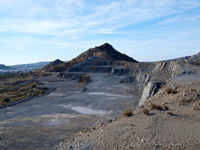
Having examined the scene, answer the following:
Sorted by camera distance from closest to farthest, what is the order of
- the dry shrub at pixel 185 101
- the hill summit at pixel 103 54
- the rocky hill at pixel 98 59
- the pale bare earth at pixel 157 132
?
1. the pale bare earth at pixel 157 132
2. the dry shrub at pixel 185 101
3. the rocky hill at pixel 98 59
4. the hill summit at pixel 103 54

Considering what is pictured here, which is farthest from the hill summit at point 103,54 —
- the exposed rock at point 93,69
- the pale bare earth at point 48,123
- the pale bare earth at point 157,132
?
the pale bare earth at point 157,132

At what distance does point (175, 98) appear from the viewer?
13.1 metres

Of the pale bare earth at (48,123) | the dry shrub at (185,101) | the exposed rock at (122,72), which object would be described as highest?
the exposed rock at (122,72)

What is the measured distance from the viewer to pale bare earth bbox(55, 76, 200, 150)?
8.13 meters

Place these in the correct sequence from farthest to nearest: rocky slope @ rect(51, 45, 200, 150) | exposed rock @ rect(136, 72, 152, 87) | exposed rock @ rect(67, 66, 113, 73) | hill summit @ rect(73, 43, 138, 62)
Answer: hill summit @ rect(73, 43, 138, 62) < exposed rock @ rect(67, 66, 113, 73) < exposed rock @ rect(136, 72, 152, 87) < rocky slope @ rect(51, 45, 200, 150)

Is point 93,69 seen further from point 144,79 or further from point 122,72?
point 144,79

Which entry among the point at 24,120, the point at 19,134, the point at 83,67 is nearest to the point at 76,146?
the point at 19,134

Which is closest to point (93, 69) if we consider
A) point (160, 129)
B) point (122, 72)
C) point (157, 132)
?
point (122, 72)

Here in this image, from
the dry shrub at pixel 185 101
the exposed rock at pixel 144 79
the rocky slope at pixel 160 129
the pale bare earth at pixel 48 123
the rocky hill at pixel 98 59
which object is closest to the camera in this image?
the rocky slope at pixel 160 129

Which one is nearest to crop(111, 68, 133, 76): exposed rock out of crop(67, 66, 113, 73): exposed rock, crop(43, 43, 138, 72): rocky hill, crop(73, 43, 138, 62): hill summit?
crop(67, 66, 113, 73): exposed rock

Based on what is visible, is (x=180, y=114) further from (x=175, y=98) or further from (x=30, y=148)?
(x=30, y=148)

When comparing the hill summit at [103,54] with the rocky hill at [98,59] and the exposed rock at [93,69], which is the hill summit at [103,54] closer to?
the rocky hill at [98,59]

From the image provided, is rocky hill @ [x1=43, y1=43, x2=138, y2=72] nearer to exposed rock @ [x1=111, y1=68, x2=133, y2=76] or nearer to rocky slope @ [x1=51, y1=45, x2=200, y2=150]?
exposed rock @ [x1=111, y1=68, x2=133, y2=76]

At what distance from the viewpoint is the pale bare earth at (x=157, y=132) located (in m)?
8.13
